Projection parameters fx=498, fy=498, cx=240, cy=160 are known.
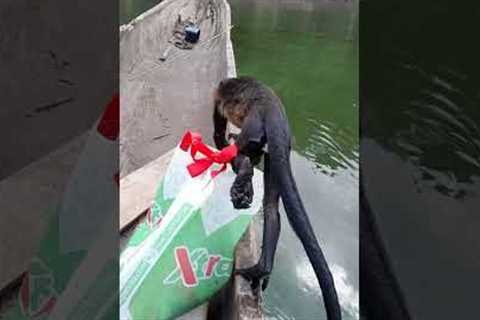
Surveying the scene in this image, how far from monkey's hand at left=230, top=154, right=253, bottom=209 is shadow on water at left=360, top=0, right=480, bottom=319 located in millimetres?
169

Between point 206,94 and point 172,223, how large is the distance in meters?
2.07

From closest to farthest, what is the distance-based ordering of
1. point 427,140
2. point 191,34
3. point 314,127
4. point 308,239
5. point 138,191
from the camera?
point 427,140, point 308,239, point 138,191, point 314,127, point 191,34

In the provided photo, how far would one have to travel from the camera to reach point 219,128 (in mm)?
787

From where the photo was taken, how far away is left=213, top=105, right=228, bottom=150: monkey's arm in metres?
0.76

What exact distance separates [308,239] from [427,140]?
0.22 m

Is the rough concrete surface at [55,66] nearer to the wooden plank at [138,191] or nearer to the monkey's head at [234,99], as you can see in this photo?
the monkey's head at [234,99]

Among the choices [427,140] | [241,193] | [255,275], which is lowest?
[255,275]

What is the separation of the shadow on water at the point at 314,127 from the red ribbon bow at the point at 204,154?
7.8 inches

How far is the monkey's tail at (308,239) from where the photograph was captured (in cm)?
57

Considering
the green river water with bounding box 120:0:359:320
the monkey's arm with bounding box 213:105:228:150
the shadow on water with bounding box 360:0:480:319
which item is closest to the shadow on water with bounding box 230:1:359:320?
the green river water with bounding box 120:0:359:320

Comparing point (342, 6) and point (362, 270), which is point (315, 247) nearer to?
point (362, 270)

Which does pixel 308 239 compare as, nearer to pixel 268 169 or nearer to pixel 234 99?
pixel 268 169

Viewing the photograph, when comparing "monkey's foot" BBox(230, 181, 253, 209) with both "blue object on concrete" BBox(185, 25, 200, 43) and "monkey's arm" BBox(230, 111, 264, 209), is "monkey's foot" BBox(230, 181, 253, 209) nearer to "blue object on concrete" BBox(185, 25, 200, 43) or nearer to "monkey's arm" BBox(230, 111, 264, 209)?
"monkey's arm" BBox(230, 111, 264, 209)

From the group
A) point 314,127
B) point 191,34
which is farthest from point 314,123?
point 191,34
